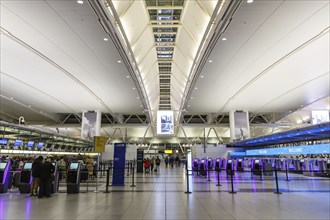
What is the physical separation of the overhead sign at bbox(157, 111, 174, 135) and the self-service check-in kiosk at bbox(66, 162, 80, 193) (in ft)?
69.8

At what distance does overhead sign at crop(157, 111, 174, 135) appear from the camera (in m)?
31.5

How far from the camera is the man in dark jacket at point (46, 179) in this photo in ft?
29.3

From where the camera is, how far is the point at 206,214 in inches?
241

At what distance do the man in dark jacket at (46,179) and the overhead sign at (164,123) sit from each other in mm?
Answer: 22505

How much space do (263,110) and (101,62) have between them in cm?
2242

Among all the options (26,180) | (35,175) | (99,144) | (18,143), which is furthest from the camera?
(18,143)

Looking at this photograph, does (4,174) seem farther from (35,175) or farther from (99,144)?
(99,144)

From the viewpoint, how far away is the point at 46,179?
9070mm

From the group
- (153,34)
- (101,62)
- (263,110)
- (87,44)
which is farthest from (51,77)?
(263,110)

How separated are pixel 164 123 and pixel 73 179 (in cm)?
2185

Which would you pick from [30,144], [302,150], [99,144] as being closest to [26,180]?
[99,144]

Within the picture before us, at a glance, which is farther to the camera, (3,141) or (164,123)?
(164,123)

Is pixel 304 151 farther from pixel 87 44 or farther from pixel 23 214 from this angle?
pixel 23 214

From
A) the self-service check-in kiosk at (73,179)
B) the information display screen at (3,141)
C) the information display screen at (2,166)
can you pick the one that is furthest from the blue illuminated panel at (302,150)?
the information display screen at (3,141)
